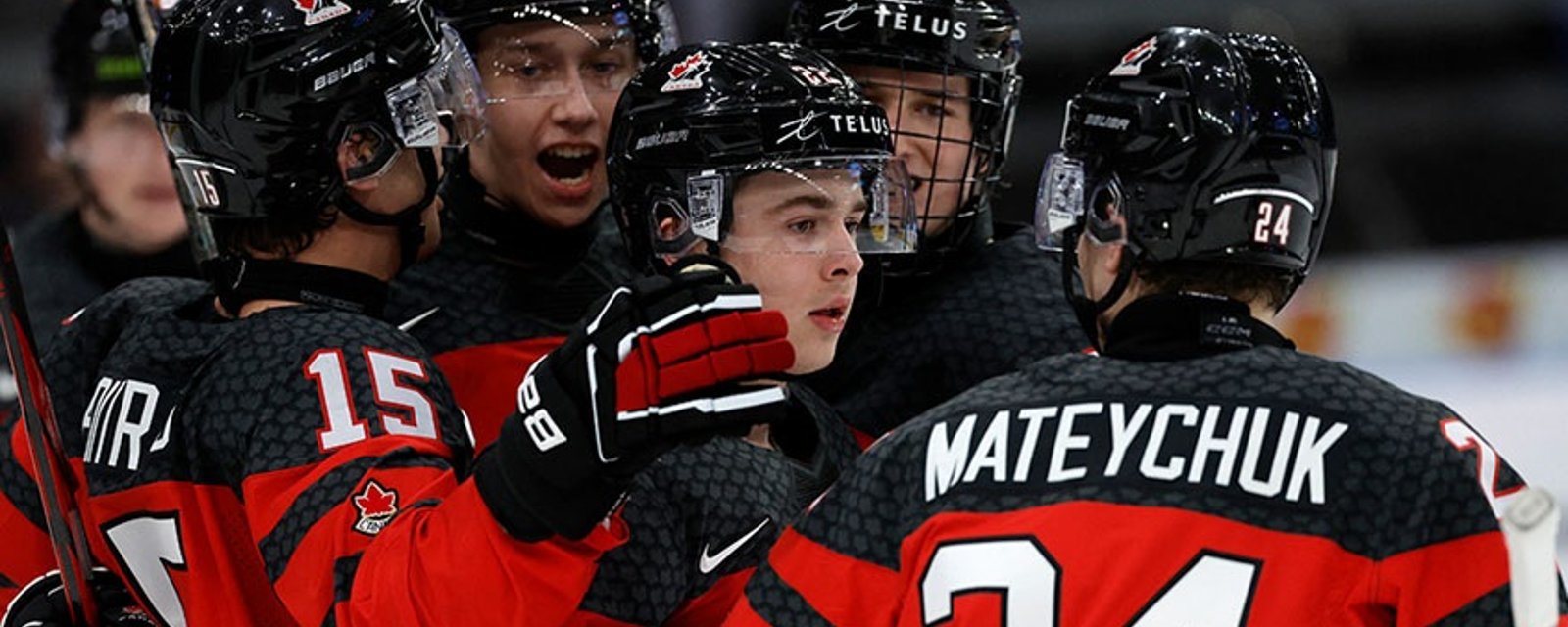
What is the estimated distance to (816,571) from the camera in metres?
2.21

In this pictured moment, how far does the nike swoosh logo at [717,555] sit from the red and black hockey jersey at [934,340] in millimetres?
601

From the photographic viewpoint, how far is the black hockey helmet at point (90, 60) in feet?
13.8

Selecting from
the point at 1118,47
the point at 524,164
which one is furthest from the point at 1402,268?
the point at 524,164

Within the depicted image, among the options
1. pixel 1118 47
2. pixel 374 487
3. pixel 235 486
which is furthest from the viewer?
pixel 1118 47

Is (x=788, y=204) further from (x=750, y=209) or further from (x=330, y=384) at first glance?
(x=330, y=384)

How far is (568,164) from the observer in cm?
306

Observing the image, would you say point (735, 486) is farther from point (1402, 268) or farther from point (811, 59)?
point (1402, 268)

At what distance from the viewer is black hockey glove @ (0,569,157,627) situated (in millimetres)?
2639

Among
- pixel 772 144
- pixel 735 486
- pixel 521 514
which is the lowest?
pixel 735 486

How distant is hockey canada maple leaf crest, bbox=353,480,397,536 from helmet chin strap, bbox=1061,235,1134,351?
72 centimetres

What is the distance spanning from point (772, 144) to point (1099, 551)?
686 mm

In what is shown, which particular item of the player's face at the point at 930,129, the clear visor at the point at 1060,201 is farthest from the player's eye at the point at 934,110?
the clear visor at the point at 1060,201

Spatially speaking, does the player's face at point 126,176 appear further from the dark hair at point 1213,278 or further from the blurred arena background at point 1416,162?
the dark hair at point 1213,278

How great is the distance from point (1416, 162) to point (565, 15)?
5.51m
